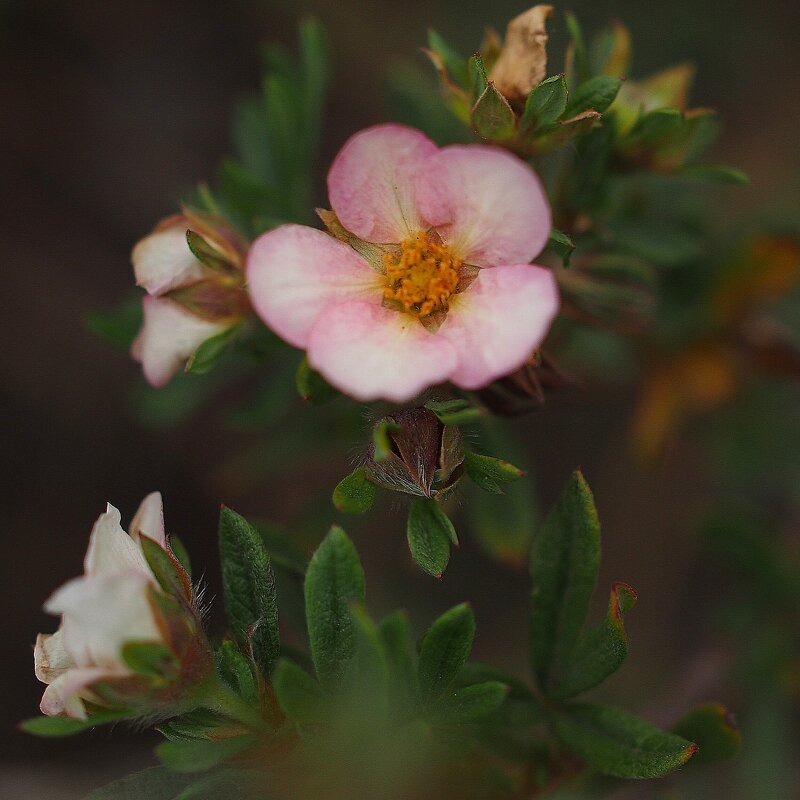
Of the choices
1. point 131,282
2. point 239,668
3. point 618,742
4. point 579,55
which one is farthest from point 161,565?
point 131,282

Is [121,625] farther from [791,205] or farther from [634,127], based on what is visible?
[791,205]

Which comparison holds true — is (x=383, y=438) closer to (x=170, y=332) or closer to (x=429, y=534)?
(x=429, y=534)

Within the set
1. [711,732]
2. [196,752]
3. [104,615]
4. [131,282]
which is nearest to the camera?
[104,615]

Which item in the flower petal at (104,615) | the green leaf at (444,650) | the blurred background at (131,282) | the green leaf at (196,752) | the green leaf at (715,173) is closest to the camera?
the flower petal at (104,615)

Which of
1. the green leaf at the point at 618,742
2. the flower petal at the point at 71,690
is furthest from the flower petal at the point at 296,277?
the green leaf at the point at 618,742

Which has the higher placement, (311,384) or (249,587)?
(311,384)

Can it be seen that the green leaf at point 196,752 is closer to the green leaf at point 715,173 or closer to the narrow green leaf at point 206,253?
the narrow green leaf at point 206,253
